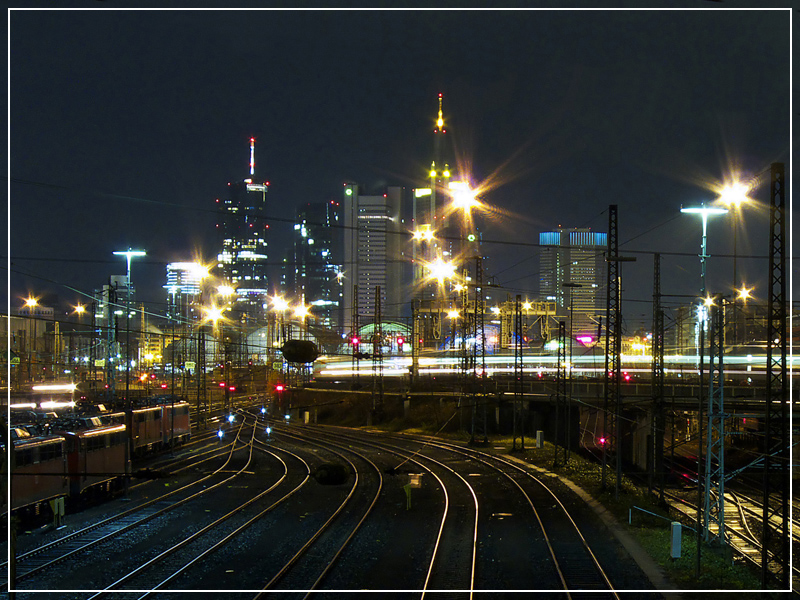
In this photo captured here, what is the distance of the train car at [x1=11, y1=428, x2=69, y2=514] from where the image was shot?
672 inches

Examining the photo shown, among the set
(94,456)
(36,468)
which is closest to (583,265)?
(94,456)

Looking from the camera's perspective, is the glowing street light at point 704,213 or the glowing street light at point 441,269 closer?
the glowing street light at point 704,213

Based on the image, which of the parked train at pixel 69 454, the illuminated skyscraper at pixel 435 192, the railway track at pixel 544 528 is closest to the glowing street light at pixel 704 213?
the railway track at pixel 544 528

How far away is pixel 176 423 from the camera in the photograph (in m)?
33.7

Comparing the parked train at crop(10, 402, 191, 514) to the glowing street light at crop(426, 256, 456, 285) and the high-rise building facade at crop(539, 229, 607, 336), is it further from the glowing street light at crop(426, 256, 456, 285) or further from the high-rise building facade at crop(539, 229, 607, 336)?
the high-rise building facade at crop(539, 229, 607, 336)

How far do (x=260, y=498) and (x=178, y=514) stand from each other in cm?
288

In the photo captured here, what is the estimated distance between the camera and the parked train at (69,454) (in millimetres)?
17531

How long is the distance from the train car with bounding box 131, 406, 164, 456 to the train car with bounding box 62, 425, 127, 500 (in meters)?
3.16

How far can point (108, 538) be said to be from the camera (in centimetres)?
1594

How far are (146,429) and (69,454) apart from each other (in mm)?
9035

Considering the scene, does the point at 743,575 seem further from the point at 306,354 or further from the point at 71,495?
the point at 71,495

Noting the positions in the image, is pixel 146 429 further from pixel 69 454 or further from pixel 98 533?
pixel 98 533

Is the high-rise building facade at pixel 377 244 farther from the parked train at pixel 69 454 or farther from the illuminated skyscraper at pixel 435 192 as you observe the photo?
the parked train at pixel 69 454

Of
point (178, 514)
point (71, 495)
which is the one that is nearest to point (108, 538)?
point (178, 514)
